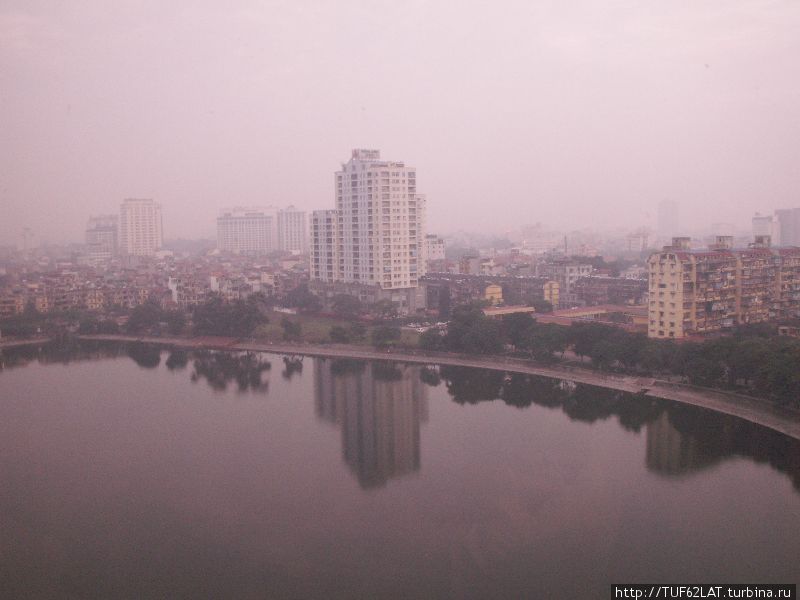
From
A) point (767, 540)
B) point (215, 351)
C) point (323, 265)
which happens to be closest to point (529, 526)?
point (767, 540)

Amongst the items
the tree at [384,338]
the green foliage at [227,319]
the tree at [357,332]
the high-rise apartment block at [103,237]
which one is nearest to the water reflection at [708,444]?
the tree at [384,338]

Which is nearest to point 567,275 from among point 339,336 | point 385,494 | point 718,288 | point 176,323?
point 718,288

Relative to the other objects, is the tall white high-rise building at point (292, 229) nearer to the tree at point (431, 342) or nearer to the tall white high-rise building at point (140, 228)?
the tall white high-rise building at point (140, 228)

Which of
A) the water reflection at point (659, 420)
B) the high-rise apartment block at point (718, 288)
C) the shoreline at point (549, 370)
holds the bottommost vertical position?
the water reflection at point (659, 420)

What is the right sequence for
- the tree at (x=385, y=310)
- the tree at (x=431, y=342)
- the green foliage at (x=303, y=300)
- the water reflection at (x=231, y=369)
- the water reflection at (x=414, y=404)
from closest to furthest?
1. the water reflection at (x=414, y=404)
2. the water reflection at (x=231, y=369)
3. the tree at (x=431, y=342)
4. the tree at (x=385, y=310)
5. the green foliage at (x=303, y=300)

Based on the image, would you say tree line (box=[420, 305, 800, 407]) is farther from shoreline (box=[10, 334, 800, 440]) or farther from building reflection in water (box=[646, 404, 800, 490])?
building reflection in water (box=[646, 404, 800, 490])

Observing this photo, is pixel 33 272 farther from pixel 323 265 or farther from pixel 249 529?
pixel 249 529
